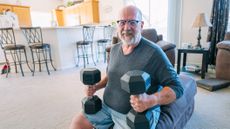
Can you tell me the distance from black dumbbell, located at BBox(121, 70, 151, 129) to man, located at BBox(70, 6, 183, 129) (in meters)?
0.03

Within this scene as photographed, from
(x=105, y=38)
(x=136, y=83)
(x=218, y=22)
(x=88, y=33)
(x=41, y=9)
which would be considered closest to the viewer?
(x=136, y=83)

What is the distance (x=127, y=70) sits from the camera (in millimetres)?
962

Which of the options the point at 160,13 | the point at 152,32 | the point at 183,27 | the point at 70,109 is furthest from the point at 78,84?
the point at 160,13

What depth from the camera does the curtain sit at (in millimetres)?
3236

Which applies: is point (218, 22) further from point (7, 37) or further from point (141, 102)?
point (7, 37)

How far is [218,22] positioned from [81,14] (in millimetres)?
5247

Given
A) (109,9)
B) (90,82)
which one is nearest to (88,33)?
(109,9)

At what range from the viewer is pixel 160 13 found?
490cm

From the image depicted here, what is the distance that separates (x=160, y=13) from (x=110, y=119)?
4.45 m

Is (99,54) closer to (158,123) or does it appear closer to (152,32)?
(152,32)

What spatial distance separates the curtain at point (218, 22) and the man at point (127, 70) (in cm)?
303

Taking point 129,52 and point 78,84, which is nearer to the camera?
point 129,52

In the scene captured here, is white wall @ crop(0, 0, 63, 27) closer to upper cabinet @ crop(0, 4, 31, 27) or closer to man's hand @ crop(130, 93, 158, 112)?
upper cabinet @ crop(0, 4, 31, 27)

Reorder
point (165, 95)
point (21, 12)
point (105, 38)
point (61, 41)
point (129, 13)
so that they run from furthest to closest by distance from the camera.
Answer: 1. point (21, 12)
2. point (105, 38)
3. point (61, 41)
4. point (129, 13)
5. point (165, 95)
